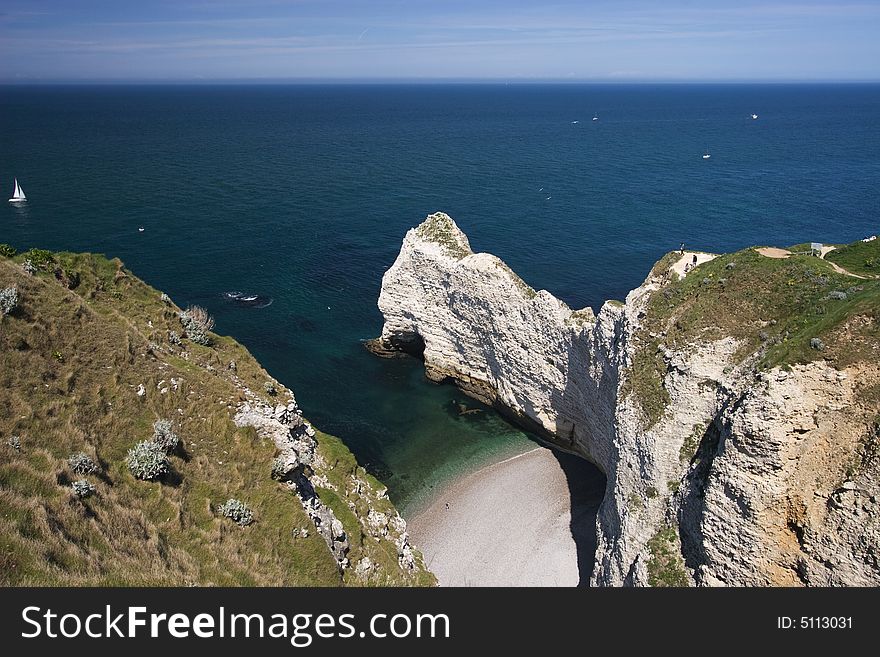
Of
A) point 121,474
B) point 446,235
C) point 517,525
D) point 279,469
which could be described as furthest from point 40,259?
point 517,525

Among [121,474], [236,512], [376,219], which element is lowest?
[236,512]

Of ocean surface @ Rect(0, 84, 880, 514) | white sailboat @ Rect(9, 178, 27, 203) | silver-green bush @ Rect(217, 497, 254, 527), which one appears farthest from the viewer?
white sailboat @ Rect(9, 178, 27, 203)

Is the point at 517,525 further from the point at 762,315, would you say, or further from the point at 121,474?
the point at 121,474

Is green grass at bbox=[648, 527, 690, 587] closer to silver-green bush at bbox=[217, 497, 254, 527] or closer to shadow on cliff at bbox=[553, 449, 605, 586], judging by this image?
Result: shadow on cliff at bbox=[553, 449, 605, 586]

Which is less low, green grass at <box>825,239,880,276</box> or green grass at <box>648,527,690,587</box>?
green grass at <box>825,239,880,276</box>

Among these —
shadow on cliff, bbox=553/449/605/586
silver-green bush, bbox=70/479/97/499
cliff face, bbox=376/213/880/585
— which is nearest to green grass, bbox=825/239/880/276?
cliff face, bbox=376/213/880/585
